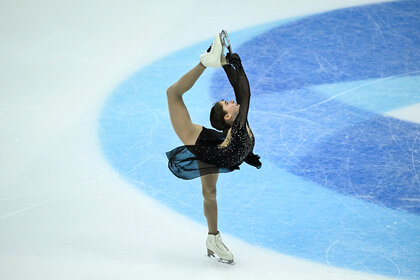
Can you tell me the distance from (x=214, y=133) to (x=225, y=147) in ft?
0.68

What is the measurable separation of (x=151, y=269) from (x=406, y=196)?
2334mm

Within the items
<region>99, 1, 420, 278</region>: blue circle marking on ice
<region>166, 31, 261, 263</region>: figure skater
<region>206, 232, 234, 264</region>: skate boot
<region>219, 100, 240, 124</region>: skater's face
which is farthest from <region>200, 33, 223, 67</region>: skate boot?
<region>99, 1, 420, 278</region>: blue circle marking on ice

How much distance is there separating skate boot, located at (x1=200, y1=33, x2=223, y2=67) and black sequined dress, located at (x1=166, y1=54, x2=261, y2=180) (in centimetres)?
11

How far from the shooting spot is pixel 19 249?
15.1ft

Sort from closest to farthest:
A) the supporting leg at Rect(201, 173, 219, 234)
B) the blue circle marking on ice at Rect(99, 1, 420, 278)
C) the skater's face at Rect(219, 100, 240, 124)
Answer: the skater's face at Rect(219, 100, 240, 124), the supporting leg at Rect(201, 173, 219, 234), the blue circle marking on ice at Rect(99, 1, 420, 278)

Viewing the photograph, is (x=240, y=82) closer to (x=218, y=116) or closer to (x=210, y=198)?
(x=218, y=116)

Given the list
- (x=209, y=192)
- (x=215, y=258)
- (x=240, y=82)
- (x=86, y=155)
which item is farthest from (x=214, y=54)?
(x=86, y=155)

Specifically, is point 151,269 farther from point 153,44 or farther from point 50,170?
point 153,44

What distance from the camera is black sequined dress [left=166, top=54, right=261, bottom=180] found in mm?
4082

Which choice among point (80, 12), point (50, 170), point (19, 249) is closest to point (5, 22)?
point (80, 12)

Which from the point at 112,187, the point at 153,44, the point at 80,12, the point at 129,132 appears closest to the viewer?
the point at 112,187

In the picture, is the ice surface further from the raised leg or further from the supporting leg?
the raised leg

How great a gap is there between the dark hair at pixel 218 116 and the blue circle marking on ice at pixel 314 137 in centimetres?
104

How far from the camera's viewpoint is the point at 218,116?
14.1 ft
